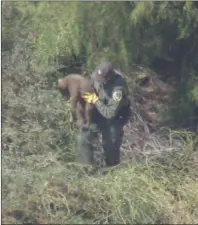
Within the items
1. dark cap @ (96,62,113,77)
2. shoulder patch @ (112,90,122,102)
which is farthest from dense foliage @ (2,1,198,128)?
shoulder patch @ (112,90,122,102)

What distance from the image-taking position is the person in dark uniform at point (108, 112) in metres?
6.87

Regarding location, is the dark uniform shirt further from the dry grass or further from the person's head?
the dry grass

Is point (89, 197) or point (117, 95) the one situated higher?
point (117, 95)

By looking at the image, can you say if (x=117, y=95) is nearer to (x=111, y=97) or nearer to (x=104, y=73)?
(x=111, y=97)

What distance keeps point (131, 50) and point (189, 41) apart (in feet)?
2.26

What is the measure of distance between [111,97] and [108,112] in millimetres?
151

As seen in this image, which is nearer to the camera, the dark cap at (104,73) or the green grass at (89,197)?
the green grass at (89,197)

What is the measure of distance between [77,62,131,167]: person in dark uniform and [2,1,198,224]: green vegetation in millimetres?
156

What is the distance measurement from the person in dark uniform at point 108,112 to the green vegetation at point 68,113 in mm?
156

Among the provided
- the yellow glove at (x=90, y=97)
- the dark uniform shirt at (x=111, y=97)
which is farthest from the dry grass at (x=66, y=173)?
the dark uniform shirt at (x=111, y=97)

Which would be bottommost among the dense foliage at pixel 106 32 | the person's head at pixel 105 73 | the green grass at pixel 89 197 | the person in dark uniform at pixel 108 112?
the green grass at pixel 89 197

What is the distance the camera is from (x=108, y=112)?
688 cm

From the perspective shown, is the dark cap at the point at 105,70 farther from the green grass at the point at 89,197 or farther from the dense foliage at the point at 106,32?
the green grass at the point at 89,197

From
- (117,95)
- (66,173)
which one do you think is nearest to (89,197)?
(66,173)
